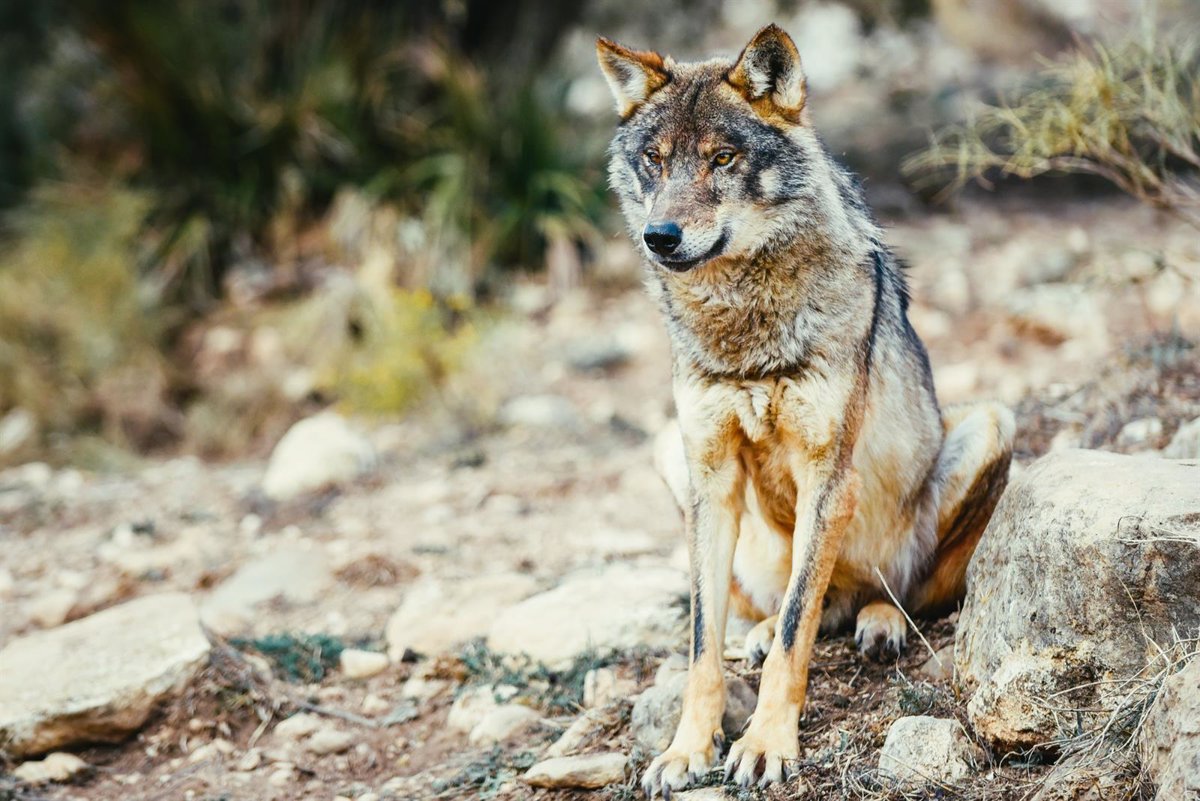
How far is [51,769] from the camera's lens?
428 centimetres

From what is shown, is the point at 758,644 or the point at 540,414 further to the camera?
the point at 540,414

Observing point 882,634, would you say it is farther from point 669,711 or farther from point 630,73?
point 630,73

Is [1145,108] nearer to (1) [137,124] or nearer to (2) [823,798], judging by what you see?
(2) [823,798]

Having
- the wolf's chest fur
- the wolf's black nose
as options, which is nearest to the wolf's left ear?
the wolf's chest fur

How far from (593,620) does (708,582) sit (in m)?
1.03

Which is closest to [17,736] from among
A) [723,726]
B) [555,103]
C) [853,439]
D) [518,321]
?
[723,726]

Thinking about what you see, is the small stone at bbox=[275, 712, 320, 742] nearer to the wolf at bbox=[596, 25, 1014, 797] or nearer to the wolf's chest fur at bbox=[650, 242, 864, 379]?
the wolf at bbox=[596, 25, 1014, 797]

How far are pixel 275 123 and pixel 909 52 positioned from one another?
8723mm

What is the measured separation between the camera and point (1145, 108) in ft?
17.9

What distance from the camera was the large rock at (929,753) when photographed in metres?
3.10

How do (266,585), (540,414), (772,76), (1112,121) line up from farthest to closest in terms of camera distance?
1. (540,414)
2. (266,585)
3. (1112,121)
4. (772,76)

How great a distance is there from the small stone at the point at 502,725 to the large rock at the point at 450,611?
763mm

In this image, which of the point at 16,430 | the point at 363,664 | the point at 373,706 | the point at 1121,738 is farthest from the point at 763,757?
the point at 16,430

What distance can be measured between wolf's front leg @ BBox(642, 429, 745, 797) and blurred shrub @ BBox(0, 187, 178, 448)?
24.3 ft
